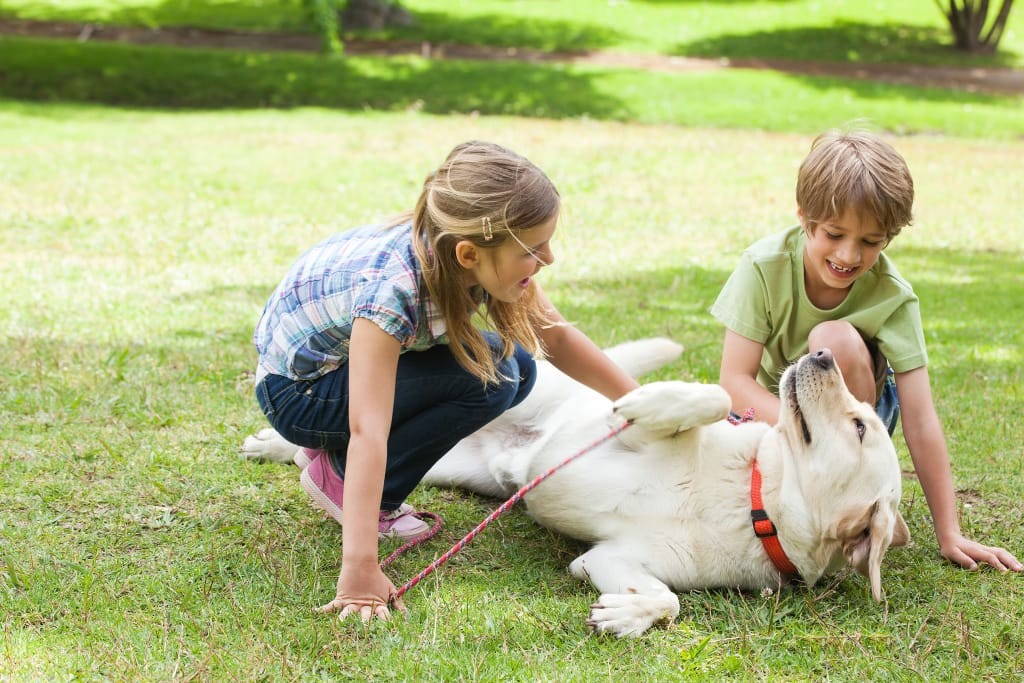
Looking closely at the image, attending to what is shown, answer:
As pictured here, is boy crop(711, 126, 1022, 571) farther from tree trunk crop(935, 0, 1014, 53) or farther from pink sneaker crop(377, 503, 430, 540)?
tree trunk crop(935, 0, 1014, 53)

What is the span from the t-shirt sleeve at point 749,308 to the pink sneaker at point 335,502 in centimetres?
139

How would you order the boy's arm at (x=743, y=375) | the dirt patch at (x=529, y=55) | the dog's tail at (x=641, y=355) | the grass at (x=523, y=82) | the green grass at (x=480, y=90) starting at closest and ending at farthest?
the boy's arm at (x=743, y=375) → the dog's tail at (x=641, y=355) → the green grass at (x=480, y=90) → the grass at (x=523, y=82) → the dirt patch at (x=529, y=55)

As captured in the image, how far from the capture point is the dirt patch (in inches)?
855

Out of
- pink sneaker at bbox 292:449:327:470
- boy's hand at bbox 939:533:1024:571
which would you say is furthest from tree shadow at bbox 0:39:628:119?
boy's hand at bbox 939:533:1024:571

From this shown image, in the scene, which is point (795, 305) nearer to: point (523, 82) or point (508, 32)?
point (523, 82)

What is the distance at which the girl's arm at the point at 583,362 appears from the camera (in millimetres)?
3817

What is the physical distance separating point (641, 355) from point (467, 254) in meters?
1.64

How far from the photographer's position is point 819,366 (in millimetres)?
3369

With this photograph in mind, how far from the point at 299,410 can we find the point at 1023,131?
1587 cm

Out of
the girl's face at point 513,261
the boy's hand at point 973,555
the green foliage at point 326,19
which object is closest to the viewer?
the girl's face at point 513,261

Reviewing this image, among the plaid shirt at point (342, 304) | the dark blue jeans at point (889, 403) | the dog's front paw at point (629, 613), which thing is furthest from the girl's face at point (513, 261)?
the dark blue jeans at point (889, 403)

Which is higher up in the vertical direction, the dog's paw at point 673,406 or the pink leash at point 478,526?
the dog's paw at point 673,406

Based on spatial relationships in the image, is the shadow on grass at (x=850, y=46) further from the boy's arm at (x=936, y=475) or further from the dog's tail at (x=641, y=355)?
the boy's arm at (x=936, y=475)

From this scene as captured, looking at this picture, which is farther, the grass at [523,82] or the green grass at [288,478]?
the grass at [523,82]
